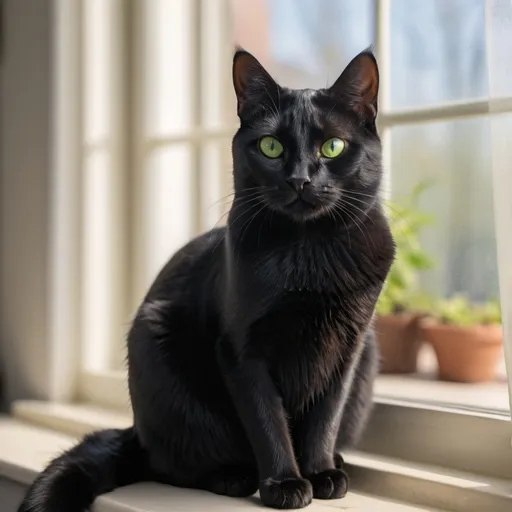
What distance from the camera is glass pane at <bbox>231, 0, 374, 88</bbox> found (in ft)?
5.35

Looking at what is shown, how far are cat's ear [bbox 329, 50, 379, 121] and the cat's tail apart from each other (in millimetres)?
618

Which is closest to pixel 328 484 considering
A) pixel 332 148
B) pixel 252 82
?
pixel 332 148

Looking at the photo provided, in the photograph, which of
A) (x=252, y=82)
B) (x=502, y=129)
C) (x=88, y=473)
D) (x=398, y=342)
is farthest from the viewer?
(x=398, y=342)

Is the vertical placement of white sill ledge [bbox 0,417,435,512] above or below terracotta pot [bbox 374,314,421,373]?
below

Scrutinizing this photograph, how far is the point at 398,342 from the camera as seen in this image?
155 centimetres

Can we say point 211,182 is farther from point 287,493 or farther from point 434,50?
point 287,493

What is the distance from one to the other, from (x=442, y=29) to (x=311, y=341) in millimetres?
962

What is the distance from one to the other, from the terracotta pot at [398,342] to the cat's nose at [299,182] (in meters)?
0.66

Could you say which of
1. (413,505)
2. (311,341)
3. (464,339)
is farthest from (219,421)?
(464,339)

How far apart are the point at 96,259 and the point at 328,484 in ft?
2.78

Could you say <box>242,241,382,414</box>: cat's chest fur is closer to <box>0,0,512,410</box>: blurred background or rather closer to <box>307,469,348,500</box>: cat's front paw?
<box>307,469,348,500</box>: cat's front paw

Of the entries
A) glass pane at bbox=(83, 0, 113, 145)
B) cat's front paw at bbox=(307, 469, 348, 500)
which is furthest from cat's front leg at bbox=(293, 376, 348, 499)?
glass pane at bbox=(83, 0, 113, 145)

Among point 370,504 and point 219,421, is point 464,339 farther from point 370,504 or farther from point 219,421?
point 219,421

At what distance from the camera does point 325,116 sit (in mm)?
978
